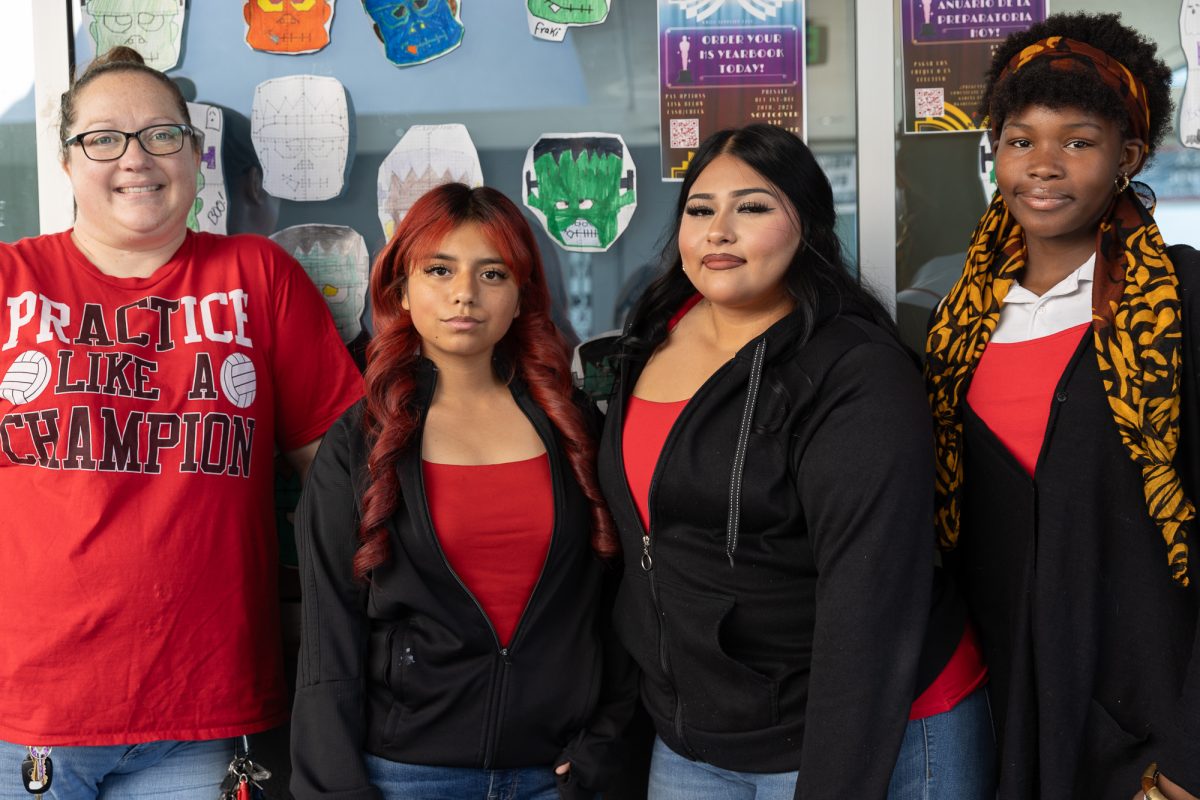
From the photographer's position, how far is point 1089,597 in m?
1.57

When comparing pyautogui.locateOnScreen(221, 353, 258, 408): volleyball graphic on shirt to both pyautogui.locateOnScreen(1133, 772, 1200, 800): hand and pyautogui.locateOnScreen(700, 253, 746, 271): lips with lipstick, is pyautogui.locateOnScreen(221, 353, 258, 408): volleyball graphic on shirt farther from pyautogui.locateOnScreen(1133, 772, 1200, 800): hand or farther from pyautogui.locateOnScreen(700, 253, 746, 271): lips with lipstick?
pyautogui.locateOnScreen(1133, 772, 1200, 800): hand

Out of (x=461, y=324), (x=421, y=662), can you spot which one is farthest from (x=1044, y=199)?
(x=421, y=662)

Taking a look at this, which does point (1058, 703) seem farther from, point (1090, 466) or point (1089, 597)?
point (1090, 466)

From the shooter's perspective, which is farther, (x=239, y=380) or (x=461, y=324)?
(x=239, y=380)

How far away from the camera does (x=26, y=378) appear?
6.39 feet

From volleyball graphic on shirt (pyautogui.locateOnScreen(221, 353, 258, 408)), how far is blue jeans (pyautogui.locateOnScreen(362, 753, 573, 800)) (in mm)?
726

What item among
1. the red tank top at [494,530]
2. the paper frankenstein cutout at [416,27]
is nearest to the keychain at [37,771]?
the red tank top at [494,530]

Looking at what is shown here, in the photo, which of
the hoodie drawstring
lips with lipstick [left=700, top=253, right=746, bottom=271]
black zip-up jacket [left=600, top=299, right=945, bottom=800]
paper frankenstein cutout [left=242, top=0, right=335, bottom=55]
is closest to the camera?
black zip-up jacket [left=600, top=299, right=945, bottom=800]

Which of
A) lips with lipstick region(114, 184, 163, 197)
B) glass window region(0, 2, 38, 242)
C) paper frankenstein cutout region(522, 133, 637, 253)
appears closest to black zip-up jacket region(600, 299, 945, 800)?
paper frankenstein cutout region(522, 133, 637, 253)

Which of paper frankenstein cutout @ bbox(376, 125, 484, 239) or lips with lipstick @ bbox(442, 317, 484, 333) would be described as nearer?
lips with lipstick @ bbox(442, 317, 484, 333)

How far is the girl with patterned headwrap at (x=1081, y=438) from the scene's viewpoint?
1.52 m

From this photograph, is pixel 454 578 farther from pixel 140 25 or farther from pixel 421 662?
pixel 140 25

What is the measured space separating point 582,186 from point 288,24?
→ 0.77m

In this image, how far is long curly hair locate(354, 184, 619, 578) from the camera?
1817mm
